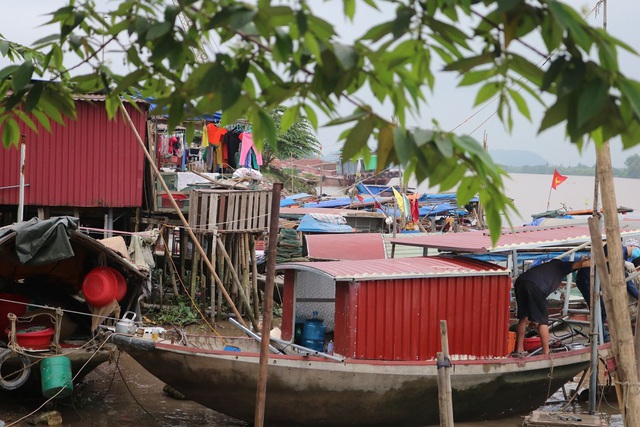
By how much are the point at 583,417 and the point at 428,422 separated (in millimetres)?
1989

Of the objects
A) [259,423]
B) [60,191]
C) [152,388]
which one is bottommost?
[152,388]

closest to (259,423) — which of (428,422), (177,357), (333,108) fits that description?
(177,357)

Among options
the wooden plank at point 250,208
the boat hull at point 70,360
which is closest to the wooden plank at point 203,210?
the wooden plank at point 250,208

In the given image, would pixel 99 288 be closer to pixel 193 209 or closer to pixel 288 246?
pixel 193 209

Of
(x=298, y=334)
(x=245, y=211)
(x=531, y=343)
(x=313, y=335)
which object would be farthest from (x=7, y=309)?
(x=531, y=343)

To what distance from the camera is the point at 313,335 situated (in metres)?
10.9

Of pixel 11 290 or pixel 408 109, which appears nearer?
pixel 408 109

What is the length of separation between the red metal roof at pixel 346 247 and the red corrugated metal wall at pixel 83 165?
3974 mm

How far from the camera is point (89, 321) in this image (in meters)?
11.7

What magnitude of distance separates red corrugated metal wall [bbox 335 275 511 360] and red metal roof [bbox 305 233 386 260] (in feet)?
22.0

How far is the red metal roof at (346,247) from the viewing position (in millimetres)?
17469

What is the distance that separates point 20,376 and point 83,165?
7207 mm

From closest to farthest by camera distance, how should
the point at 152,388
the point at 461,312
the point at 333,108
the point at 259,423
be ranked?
the point at 333,108, the point at 259,423, the point at 461,312, the point at 152,388

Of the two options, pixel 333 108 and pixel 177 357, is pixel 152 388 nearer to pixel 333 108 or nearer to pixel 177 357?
pixel 177 357
